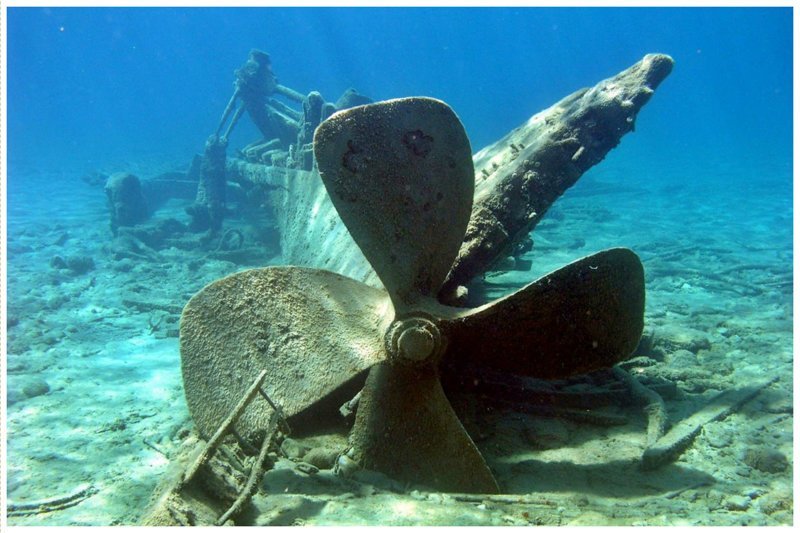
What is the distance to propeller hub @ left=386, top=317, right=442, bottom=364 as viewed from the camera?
3209 millimetres

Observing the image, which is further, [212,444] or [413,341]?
[413,341]

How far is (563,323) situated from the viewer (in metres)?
3.23

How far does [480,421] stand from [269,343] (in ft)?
6.10

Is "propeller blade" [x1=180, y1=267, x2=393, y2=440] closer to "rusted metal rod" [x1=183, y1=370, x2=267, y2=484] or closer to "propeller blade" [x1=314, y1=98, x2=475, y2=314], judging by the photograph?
"propeller blade" [x1=314, y1=98, x2=475, y2=314]

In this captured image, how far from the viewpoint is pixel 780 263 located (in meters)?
10.3

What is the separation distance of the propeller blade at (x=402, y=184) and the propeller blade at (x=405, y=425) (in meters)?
0.51

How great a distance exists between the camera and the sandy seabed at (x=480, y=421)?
9.18 ft

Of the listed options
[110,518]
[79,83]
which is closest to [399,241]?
[110,518]

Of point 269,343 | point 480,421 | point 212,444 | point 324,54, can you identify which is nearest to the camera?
point 212,444

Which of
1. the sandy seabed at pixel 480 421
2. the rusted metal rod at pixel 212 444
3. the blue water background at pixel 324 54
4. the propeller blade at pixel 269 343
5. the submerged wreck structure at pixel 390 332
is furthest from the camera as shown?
the blue water background at pixel 324 54

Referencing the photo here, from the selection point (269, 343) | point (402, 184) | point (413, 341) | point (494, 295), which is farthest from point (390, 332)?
point (494, 295)

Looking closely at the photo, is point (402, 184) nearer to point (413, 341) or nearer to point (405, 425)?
point (413, 341)

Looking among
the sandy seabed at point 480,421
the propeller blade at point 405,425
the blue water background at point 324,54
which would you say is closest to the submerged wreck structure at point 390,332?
the propeller blade at point 405,425

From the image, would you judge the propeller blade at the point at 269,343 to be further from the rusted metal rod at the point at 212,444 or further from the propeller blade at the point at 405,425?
the rusted metal rod at the point at 212,444
